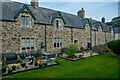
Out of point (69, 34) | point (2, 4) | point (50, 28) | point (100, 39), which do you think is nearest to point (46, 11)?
point (50, 28)

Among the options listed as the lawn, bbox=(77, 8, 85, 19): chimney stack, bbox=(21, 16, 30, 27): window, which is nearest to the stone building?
bbox=(21, 16, 30, 27): window

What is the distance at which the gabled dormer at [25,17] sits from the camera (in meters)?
20.8

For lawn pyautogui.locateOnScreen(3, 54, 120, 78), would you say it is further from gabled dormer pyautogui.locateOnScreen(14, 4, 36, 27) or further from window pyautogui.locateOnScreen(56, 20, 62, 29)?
window pyautogui.locateOnScreen(56, 20, 62, 29)

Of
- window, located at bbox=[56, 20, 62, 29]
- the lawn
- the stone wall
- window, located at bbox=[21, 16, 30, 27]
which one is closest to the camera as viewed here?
the lawn

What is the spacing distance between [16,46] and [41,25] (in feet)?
18.7

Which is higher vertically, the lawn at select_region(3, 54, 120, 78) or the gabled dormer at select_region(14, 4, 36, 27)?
the gabled dormer at select_region(14, 4, 36, 27)

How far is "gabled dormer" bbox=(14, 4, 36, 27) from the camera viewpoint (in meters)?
20.8

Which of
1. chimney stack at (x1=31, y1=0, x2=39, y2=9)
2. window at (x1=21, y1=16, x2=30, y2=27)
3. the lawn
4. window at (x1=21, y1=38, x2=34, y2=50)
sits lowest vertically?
the lawn

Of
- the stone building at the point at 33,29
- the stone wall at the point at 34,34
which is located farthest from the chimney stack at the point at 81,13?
the stone wall at the point at 34,34

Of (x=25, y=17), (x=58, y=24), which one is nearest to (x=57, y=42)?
(x=58, y=24)

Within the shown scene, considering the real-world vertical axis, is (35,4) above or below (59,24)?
above

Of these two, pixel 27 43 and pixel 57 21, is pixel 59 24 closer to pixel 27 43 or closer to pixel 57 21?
pixel 57 21

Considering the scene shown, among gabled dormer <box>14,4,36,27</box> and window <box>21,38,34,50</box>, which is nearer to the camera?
gabled dormer <box>14,4,36,27</box>

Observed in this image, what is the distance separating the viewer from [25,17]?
21.5 metres
